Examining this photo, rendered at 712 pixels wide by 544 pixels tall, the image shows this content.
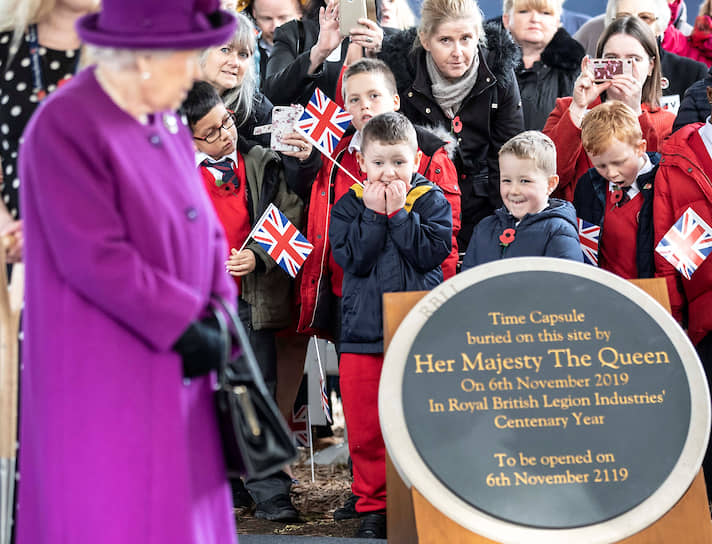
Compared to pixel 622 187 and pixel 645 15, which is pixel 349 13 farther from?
pixel 645 15

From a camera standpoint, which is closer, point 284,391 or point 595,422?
point 595,422

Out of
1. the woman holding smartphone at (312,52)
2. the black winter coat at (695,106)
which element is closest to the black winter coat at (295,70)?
the woman holding smartphone at (312,52)

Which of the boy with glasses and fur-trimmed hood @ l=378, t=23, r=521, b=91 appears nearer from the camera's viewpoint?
the boy with glasses

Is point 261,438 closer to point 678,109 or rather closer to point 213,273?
point 213,273


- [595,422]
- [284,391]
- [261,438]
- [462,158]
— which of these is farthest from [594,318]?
[284,391]

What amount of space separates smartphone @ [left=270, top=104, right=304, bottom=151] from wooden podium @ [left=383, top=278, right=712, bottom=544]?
4.94ft

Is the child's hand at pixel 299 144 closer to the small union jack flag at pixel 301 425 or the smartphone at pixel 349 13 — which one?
the smartphone at pixel 349 13

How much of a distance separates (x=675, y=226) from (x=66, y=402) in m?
2.91

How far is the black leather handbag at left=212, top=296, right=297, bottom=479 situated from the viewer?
7.65ft

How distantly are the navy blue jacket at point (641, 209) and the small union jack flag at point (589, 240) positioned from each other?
3.1 inches

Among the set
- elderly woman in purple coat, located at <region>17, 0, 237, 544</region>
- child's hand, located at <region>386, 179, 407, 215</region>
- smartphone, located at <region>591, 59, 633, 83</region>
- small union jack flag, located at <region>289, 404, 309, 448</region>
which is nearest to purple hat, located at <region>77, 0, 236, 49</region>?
elderly woman in purple coat, located at <region>17, 0, 237, 544</region>

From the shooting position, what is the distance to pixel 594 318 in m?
3.32

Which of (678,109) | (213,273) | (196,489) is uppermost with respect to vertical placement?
(678,109)

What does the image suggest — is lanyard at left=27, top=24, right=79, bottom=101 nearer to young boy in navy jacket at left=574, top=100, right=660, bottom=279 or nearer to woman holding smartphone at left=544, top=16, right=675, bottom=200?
young boy in navy jacket at left=574, top=100, right=660, bottom=279
